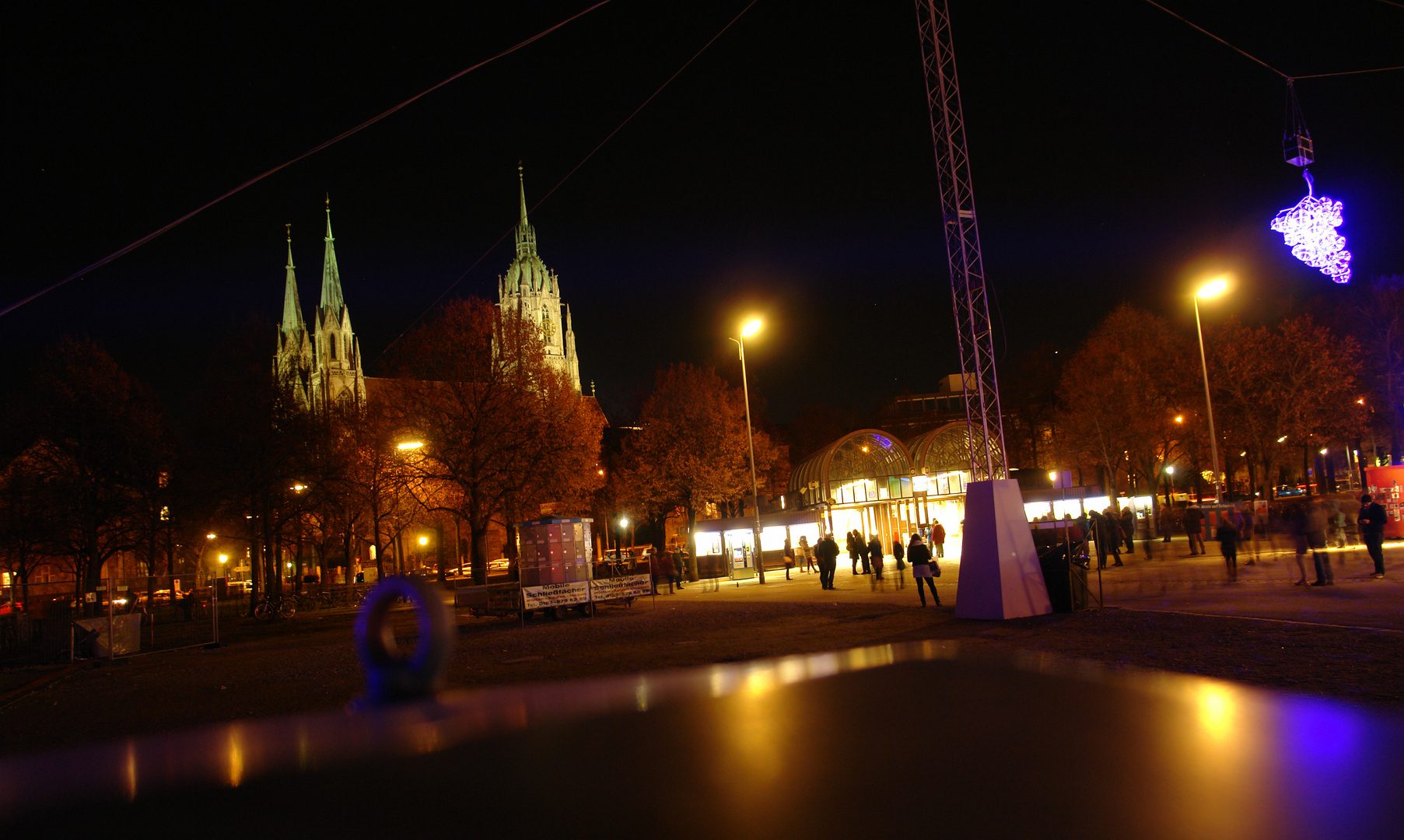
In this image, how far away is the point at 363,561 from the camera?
76.2 m

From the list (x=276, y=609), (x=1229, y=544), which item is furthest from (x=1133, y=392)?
(x=276, y=609)

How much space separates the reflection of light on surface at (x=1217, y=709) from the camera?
6.54 meters

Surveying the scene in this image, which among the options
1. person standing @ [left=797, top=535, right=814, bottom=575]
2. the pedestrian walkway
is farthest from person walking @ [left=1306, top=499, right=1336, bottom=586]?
person standing @ [left=797, top=535, right=814, bottom=575]

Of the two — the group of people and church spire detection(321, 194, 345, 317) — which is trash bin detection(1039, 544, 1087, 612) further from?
church spire detection(321, 194, 345, 317)

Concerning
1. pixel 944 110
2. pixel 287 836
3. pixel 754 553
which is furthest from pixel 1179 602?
pixel 754 553

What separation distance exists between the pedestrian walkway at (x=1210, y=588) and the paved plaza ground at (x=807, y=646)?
93mm

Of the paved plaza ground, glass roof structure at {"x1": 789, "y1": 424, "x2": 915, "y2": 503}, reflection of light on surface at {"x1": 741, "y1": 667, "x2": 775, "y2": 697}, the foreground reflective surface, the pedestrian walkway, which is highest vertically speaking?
glass roof structure at {"x1": 789, "y1": 424, "x2": 915, "y2": 503}

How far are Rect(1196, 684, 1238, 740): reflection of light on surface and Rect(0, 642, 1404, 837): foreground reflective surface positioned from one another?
0.10 ft

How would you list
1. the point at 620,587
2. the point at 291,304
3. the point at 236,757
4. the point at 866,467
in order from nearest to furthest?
the point at 236,757 < the point at 620,587 < the point at 866,467 < the point at 291,304

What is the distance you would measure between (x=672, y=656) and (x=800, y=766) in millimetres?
7038

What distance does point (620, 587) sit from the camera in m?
23.8

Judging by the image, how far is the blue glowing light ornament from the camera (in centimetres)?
1820

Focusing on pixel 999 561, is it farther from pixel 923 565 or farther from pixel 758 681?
pixel 758 681

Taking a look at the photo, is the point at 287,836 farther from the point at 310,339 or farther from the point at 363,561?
the point at 310,339
